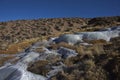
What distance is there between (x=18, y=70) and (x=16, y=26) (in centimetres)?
8165

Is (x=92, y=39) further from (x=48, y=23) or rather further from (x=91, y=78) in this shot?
(x=48, y=23)

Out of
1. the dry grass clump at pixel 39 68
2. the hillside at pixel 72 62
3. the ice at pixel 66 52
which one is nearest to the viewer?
the hillside at pixel 72 62

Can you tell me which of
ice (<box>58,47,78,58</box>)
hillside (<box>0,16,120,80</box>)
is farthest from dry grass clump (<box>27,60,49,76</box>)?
ice (<box>58,47,78,58</box>)

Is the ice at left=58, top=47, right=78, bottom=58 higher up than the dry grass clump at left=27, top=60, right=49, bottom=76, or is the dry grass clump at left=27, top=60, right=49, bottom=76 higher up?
the ice at left=58, top=47, right=78, bottom=58

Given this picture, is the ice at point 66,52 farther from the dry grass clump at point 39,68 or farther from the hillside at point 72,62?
the dry grass clump at point 39,68

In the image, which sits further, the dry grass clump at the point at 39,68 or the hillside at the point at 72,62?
the dry grass clump at the point at 39,68

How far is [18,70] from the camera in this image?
71.4ft

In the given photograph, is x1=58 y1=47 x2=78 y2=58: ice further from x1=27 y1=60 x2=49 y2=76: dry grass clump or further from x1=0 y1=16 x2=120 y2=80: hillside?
x1=27 y1=60 x2=49 y2=76: dry grass clump

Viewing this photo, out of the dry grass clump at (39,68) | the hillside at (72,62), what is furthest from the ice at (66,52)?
the dry grass clump at (39,68)

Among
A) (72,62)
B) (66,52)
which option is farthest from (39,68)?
(66,52)

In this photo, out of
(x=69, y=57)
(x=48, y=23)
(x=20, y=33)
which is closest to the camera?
(x=69, y=57)

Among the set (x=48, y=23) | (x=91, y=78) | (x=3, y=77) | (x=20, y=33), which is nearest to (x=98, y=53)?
(x=91, y=78)

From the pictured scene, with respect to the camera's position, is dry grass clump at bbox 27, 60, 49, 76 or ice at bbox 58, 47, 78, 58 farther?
ice at bbox 58, 47, 78, 58

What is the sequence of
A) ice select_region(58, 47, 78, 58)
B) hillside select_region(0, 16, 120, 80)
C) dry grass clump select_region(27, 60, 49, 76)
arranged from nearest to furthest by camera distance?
hillside select_region(0, 16, 120, 80) < dry grass clump select_region(27, 60, 49, 76) < ice select_region(58, 47, 78, 58)
